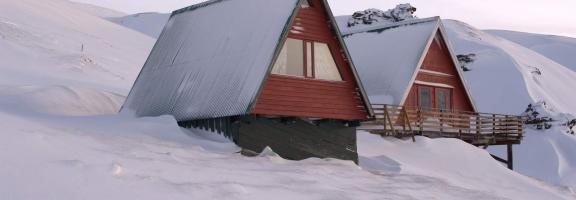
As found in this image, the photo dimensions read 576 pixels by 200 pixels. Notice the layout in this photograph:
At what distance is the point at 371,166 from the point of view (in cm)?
2520

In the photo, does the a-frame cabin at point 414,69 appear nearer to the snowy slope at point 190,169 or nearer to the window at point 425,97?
the window at point 425,97

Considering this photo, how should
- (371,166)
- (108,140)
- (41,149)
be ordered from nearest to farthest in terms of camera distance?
(41,149)
(108,140)
(371,166)

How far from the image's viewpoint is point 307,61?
2416 cm

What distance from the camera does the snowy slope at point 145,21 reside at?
121 m

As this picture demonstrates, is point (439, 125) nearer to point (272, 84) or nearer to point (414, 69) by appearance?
point (414, 69)

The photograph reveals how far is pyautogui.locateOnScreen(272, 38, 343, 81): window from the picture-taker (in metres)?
23.7

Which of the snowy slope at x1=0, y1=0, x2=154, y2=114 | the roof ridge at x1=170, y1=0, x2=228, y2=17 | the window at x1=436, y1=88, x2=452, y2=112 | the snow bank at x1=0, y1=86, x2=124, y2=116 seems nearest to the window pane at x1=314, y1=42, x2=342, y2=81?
the roof ridge at x1=170, y1=0, x2=228, y2=17

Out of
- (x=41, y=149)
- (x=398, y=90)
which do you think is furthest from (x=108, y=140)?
(x=398, y=90)

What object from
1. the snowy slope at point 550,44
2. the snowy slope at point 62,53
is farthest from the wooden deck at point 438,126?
the snowy slope at point 550,44

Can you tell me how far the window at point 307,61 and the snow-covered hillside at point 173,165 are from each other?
2716 mm

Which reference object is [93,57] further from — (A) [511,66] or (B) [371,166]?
(A) [511,66]

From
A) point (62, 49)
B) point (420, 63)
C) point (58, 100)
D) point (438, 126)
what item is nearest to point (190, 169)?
point (58, 100)

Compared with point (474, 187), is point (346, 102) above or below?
above

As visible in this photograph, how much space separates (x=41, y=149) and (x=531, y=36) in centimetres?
14613
